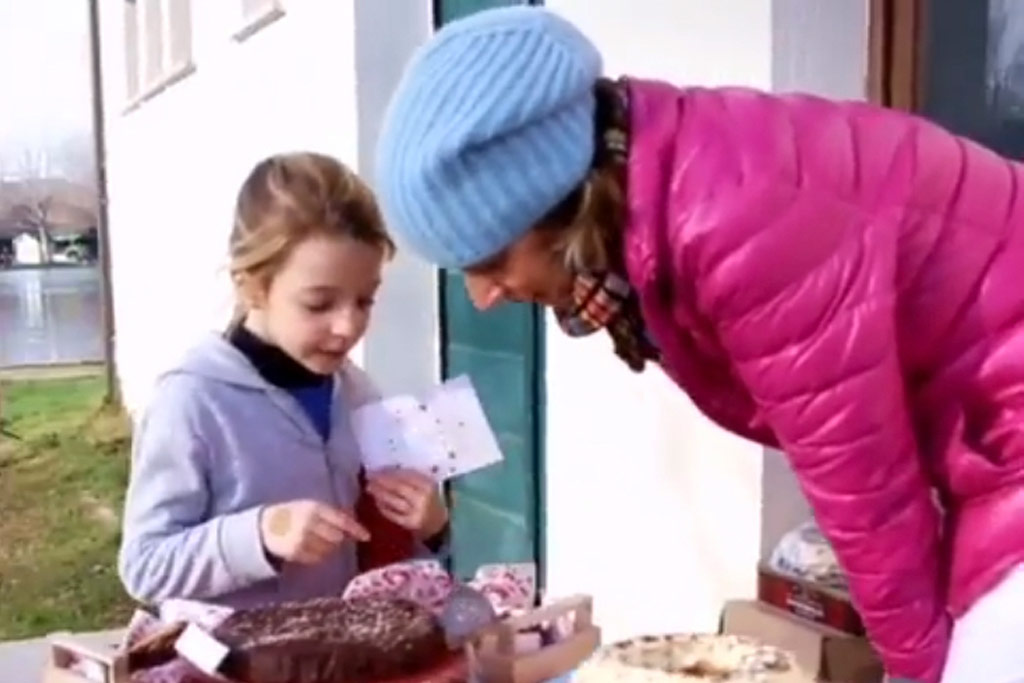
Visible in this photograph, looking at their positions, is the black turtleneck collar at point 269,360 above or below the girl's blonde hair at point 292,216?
below

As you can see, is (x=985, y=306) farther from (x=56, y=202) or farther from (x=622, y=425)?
(x=56, y=202)

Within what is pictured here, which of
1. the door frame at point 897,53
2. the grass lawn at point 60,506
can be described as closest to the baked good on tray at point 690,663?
the door frame at point 897,53

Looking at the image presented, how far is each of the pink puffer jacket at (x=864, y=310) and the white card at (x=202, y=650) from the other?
1.46ft

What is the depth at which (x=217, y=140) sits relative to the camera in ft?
9.44

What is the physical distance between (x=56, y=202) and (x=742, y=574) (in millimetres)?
1481

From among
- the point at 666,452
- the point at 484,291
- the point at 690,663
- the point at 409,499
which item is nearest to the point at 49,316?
the point at 666,452

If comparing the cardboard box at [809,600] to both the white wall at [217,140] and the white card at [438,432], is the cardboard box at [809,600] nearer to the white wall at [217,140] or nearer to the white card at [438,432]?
the white card at [438,432]

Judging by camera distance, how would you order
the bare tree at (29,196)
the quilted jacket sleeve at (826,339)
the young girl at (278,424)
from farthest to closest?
the bare tree at (29,196) < the young girl at (278,424) < the quilted jacket sleeve at (826,339)

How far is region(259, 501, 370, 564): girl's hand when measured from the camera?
1351 millimetres

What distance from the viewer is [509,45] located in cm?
90

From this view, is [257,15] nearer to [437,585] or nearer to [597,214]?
[437,585]

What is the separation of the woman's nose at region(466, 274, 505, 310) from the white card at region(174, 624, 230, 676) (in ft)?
1.24

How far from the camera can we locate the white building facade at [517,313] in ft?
5.59

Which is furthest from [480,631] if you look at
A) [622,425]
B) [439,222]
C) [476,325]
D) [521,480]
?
[476,325]
